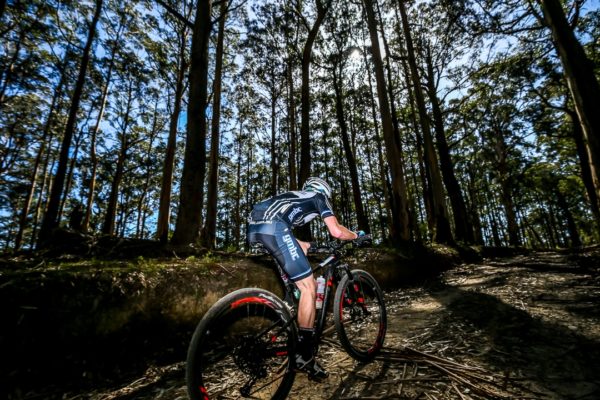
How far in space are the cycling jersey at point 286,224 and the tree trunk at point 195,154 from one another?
15.3 feet

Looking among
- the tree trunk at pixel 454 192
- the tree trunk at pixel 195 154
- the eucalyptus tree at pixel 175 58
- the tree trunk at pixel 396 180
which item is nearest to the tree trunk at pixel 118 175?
the eucalyptus tree at pixel 175 58

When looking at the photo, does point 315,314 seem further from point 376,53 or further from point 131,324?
point 376,53

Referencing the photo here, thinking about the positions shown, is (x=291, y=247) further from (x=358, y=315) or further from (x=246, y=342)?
(x=358, y=315)

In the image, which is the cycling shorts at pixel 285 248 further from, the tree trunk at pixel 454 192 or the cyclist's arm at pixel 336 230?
the tree trunk at pixel 454 192

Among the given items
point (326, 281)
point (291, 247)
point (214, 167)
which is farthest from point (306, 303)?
point (214, 167)

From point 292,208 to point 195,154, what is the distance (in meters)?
5.35

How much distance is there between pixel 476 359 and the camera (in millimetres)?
2945

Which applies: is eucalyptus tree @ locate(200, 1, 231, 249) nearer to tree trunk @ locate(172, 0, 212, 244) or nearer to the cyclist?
tree trunk @ locate(172, 0, 212, 244)

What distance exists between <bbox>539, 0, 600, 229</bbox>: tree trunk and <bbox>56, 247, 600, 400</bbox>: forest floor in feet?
11.0

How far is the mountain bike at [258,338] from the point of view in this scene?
7.11ft

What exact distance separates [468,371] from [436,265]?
8061 millimetres

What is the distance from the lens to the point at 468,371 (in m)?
2.66

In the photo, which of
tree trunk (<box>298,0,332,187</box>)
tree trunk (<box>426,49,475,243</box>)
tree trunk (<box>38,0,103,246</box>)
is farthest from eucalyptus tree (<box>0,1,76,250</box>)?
tree trunk (<box>426,49,475,243</box>)

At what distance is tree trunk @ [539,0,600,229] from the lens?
629cm
